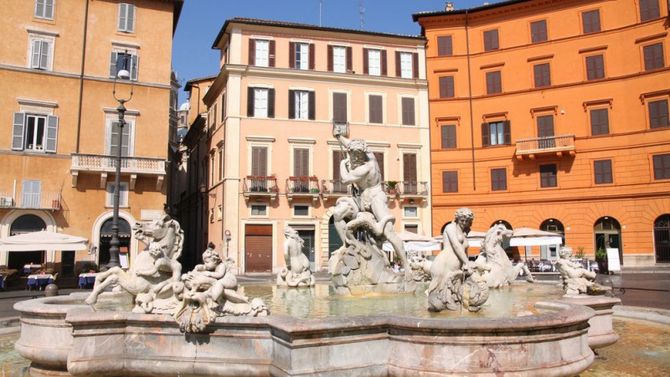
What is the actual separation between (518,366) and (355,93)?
3264 centimetres

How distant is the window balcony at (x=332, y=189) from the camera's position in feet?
112

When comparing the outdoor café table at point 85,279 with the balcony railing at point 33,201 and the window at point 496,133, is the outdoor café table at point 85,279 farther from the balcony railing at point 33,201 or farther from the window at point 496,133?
the window at point 496,133

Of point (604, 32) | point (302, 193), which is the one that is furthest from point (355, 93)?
point (604, 32)

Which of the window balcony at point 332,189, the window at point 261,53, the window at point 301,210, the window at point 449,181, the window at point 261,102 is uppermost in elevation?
the window at point 261,53

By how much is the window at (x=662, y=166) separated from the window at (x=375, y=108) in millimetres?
16872

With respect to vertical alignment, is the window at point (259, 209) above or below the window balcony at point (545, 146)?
below

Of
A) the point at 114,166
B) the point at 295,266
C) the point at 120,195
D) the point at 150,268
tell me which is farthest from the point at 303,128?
the point at 150,268

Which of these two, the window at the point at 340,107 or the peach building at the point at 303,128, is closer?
the peach building at the point at 303,128

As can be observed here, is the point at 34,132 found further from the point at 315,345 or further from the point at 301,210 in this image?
the point at 315,345

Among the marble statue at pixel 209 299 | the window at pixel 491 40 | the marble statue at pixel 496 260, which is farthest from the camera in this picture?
the window at pixel 491 40

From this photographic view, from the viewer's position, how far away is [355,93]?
36.3 m

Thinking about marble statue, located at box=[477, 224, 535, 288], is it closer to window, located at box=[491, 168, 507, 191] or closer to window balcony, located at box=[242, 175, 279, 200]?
window balcony, located at box=[242, 175, 279, 200]

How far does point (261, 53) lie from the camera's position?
34.7 meters

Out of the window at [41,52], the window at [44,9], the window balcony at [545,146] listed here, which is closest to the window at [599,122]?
the window balcony at [545,146]
